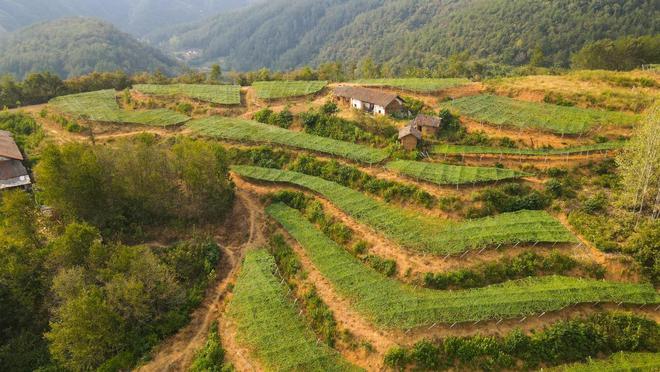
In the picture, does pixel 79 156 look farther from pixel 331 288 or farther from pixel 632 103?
pixel 632 103

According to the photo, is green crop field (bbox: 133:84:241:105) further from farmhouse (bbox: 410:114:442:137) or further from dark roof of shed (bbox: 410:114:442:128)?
farmhouse (bbox: 410:114:442:137)

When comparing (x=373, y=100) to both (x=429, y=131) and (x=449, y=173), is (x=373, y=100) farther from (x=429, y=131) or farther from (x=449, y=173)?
(x=449, y=173)

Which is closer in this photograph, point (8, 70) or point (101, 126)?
point (101, 126)

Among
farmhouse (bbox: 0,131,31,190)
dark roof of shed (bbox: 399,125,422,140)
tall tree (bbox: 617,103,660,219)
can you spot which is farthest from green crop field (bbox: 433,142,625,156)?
farmhouse (bbox: 0,131,31,190)

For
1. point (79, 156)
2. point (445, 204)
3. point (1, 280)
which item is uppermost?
point (79, 156)

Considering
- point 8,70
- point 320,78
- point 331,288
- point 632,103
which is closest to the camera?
point 331,288

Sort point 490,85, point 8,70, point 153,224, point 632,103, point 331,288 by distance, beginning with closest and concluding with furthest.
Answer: point 331,288, point 153,224, point 632,103, point 490,85, point 8,70

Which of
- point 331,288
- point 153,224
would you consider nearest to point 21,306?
point 153,224
